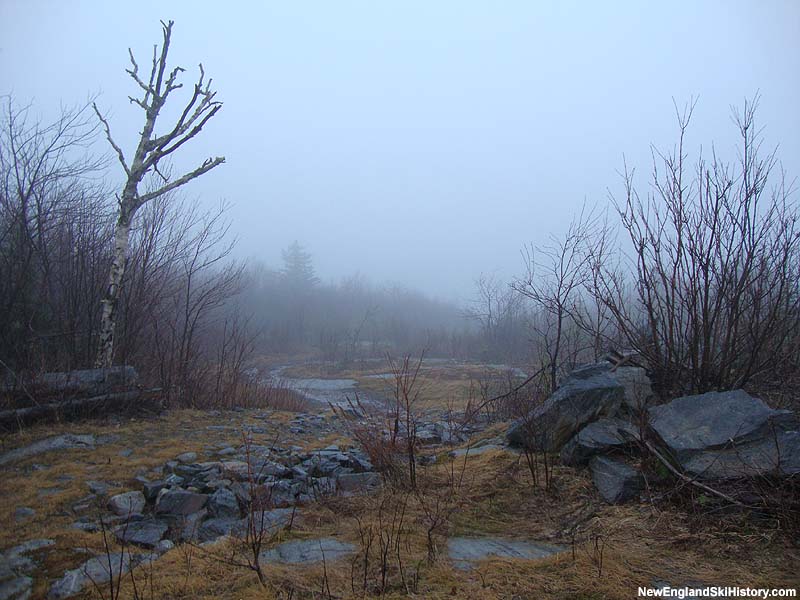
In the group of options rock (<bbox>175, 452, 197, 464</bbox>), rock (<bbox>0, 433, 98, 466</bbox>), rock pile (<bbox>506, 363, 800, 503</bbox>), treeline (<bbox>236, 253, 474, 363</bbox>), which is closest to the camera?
rock pile (<bbox>506, 363, 800, 503</bbox>)

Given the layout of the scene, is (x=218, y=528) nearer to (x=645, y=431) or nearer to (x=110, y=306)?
(x=645, y=431)

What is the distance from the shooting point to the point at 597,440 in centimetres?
407

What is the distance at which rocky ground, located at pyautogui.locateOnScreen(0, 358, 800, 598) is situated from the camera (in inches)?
94.5

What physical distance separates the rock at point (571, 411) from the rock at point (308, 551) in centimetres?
223

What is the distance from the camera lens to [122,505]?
142 inches

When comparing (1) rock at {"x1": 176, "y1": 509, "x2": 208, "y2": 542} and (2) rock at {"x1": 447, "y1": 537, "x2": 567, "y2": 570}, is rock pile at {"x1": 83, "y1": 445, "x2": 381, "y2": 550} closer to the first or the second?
(1) rock at {"x1": 176, "y1": 509, "x2": 208, "y2": 542}

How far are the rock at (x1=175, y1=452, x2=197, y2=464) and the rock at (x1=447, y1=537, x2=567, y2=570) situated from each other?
10.2 ft

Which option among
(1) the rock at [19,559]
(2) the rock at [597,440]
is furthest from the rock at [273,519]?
(2) the rock at [597,440]

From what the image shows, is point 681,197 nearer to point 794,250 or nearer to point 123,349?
point 794,250

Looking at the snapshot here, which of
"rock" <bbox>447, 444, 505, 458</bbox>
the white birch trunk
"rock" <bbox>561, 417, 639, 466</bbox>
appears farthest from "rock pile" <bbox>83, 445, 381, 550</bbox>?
the white birch trunk

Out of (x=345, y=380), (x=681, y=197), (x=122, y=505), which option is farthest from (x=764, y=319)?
(x=345, y=380)

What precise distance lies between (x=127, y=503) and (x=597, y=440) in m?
3.93

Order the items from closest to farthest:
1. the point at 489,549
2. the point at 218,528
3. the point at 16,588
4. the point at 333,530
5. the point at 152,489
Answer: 1. the point at 16,588
2. the point at 489,549
3. the point at 333,530
4. the point at 218,528
5. the point at 152,489

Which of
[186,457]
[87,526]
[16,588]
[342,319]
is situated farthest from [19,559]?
[342,319]
